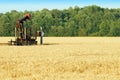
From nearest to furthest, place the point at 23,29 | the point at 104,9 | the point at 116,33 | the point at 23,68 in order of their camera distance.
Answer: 1. the point at 23,68
2. the point at 23,29
3. the point at 116,33
4. the point at 104,9

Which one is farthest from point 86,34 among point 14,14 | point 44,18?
point 14,14

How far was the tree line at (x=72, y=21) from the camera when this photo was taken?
117000 millimetres

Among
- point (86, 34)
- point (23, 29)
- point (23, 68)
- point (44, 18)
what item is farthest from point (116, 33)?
point (23, 68)

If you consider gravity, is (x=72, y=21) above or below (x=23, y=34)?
above

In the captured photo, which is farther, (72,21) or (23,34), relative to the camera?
(72,21)

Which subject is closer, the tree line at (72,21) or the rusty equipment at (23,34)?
the rusty equipment at (23,34)

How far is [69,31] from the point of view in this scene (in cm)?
11944

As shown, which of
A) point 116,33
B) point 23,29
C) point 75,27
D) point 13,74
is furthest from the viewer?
point 75,27

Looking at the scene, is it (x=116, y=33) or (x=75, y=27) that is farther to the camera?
(x=75, y=27)

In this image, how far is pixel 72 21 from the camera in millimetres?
127375

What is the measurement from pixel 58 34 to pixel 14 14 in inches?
846

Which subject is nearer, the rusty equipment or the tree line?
the rusty equipment

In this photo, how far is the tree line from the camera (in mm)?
117000

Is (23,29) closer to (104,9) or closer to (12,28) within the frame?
(12,28)
